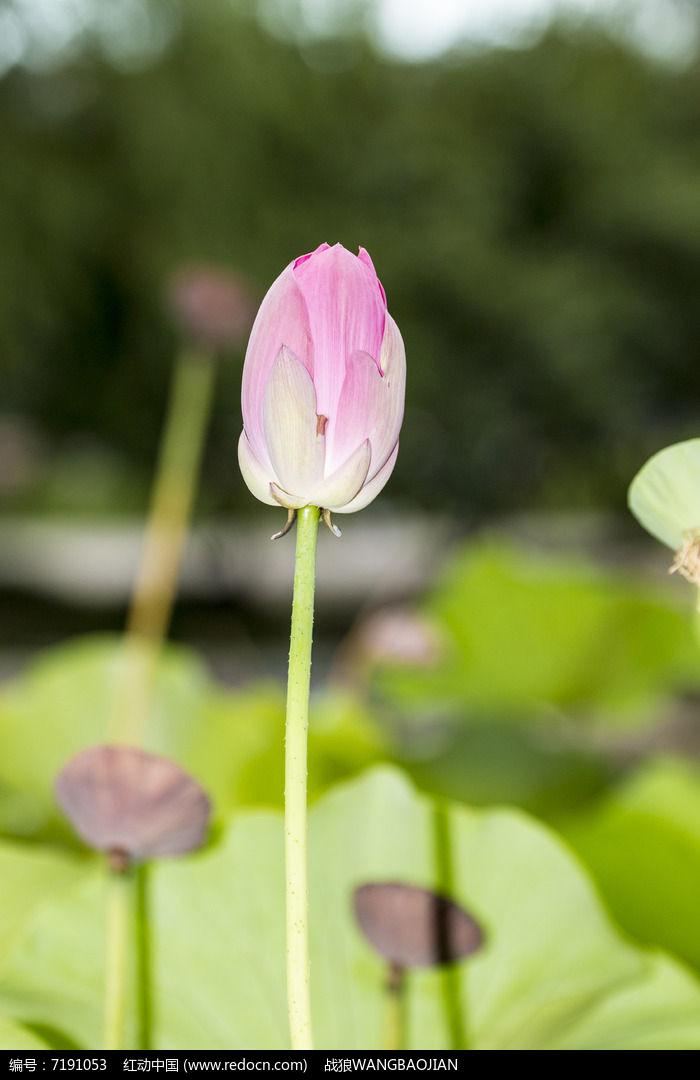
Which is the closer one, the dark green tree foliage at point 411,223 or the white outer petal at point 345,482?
the white outer petal at point 345,482

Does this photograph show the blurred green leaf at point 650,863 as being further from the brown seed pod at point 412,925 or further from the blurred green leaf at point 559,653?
the blurred green leaf at point 559,653

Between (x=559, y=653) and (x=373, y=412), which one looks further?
(x=559, y=653)

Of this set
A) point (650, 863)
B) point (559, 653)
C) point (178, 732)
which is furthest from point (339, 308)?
point (559, 653)

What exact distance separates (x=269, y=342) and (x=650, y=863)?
229mm

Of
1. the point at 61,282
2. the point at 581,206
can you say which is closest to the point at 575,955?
the point at 61,282

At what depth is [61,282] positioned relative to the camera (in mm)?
2711

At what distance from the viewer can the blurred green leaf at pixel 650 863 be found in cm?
27

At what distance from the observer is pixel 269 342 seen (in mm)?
116

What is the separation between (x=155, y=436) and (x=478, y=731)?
2.64 metres

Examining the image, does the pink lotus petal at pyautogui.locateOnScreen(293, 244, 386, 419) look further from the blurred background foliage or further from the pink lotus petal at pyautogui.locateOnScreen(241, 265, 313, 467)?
the blurred background foliage

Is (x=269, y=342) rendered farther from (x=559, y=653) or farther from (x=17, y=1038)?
(x=559, y=653)

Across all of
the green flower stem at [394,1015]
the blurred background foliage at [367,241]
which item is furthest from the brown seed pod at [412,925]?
the blurred background foliage at [367,241]

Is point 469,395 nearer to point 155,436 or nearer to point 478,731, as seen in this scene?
point 155,436

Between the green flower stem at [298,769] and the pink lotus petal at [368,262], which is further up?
the pink lotus petal at [368,262]
